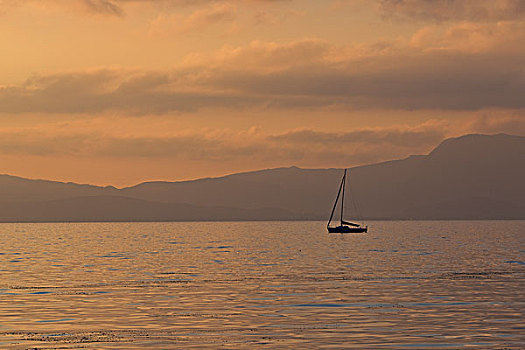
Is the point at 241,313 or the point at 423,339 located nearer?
the point at 423,339

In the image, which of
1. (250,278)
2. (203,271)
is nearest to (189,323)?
(250,278)

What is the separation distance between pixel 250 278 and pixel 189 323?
96.8 ft

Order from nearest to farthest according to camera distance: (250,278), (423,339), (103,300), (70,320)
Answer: (423,339)
(70,320)
(103,300)
(250,278)

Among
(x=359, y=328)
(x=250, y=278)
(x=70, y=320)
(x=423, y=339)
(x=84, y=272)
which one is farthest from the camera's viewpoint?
(x=84, y=272)

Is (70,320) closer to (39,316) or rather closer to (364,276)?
(39,316)

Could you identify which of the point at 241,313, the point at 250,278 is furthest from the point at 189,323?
the point at 250,278

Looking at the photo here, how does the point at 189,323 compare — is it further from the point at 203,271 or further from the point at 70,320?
the point at 203,271

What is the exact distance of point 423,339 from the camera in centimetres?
3847

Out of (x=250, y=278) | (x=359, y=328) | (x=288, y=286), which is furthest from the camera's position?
(x=250, y=278)

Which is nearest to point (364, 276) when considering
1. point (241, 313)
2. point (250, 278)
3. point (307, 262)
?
point (250, 278)

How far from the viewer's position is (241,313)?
158 ft

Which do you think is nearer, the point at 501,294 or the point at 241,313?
the point at 241,313

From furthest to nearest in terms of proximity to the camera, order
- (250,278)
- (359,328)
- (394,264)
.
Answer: (394,264), (250,278), (359,328)

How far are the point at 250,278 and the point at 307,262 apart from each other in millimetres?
24407
